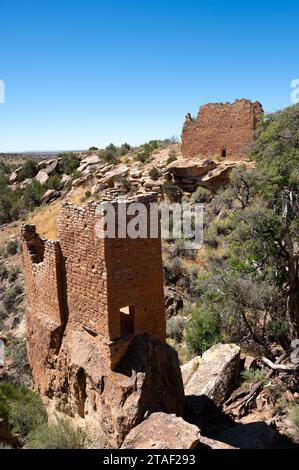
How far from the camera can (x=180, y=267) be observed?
18.1 metres

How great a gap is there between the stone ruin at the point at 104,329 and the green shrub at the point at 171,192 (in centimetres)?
1541

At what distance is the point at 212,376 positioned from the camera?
9.06 meters

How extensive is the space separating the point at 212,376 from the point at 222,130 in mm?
15889

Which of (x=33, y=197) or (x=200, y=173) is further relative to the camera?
(x=33, y=197)

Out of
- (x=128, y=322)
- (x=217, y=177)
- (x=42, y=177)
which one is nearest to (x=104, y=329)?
(x=128, y=322)

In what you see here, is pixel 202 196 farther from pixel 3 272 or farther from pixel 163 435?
pixel 163 435

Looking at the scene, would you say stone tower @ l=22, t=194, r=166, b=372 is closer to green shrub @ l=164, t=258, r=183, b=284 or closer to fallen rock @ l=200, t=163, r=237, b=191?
green shrub @ l=164, t=258, r=183, b=284

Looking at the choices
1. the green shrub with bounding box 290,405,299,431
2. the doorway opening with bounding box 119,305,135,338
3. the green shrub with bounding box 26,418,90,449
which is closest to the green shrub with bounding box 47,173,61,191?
the doorway opening with bounding box 119,305,135,338

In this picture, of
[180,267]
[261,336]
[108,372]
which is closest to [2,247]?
[180,267]

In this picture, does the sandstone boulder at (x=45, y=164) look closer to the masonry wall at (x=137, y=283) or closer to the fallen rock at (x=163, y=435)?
the masonry wall at (x=137, y=283)

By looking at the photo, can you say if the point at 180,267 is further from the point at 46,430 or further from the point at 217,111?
the point at 46,430

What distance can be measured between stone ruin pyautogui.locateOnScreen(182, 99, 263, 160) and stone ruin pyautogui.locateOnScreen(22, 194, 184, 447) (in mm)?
14860

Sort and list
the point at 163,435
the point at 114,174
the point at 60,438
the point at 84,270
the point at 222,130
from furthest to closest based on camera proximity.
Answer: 1. the point at 114,174
2. the point at 222,130
3. the point at 84,270
4. the point at 60,438
5. the point at 163,435

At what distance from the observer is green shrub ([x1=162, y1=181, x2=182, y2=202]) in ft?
74.0
